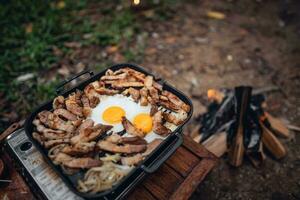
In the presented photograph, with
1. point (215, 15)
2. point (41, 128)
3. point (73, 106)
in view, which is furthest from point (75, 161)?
point (215, 15)

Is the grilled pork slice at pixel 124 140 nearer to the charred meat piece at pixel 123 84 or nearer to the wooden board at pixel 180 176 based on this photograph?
the wooden board at pixel 180 176

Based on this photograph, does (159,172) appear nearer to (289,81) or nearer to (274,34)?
(289,81)

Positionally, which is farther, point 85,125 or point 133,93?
point 133,93

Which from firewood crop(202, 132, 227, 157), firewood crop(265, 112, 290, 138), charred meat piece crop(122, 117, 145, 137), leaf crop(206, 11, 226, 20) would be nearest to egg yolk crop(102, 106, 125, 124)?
charred meat piece crop(122, 117, 145, 137)

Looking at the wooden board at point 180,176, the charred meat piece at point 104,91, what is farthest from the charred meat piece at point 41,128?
the wooden board at point 180,176

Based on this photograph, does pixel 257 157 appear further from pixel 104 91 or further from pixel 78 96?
pixel 78 96

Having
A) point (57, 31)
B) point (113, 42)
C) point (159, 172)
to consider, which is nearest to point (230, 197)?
point (159, 172)
